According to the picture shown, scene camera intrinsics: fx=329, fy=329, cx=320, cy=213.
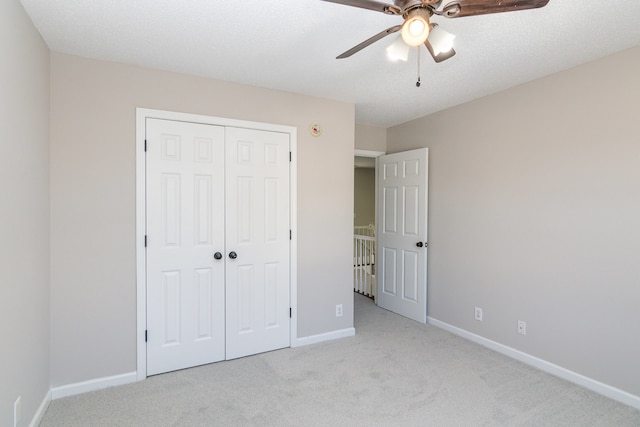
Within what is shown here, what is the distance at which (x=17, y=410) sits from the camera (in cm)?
173

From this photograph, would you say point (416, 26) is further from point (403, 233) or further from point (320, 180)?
point (403, 233)

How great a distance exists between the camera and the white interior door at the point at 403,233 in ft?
12.6

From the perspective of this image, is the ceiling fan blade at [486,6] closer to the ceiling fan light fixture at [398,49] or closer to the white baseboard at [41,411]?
the ceiling fan light fixture at [398,49]

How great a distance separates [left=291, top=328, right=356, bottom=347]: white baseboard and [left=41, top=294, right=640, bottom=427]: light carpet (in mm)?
135

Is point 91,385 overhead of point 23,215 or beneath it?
beneath

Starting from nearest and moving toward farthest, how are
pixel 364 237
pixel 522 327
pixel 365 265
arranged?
pixel 522 327
pixel 364 237
pixel 365 265

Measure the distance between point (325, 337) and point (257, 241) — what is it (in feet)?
4.05

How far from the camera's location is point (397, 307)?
4199 mm

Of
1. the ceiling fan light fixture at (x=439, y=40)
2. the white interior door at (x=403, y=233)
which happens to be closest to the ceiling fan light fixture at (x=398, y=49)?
the ceiling fan light fixture at (x=439, y=40)

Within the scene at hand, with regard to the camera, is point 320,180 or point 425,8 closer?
point 425,8

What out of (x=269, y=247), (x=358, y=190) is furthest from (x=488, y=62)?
(x=358, y=190)

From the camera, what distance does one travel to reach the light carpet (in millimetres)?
2092

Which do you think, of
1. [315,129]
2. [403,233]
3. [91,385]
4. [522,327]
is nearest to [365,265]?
[403,233]

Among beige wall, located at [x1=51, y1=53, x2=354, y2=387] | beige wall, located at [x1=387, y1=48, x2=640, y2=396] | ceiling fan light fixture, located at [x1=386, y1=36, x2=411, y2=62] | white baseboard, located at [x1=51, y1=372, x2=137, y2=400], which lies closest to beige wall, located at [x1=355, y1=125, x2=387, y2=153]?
beige wall, located at [x1=387, y1=48, x2=640, y2=396]
